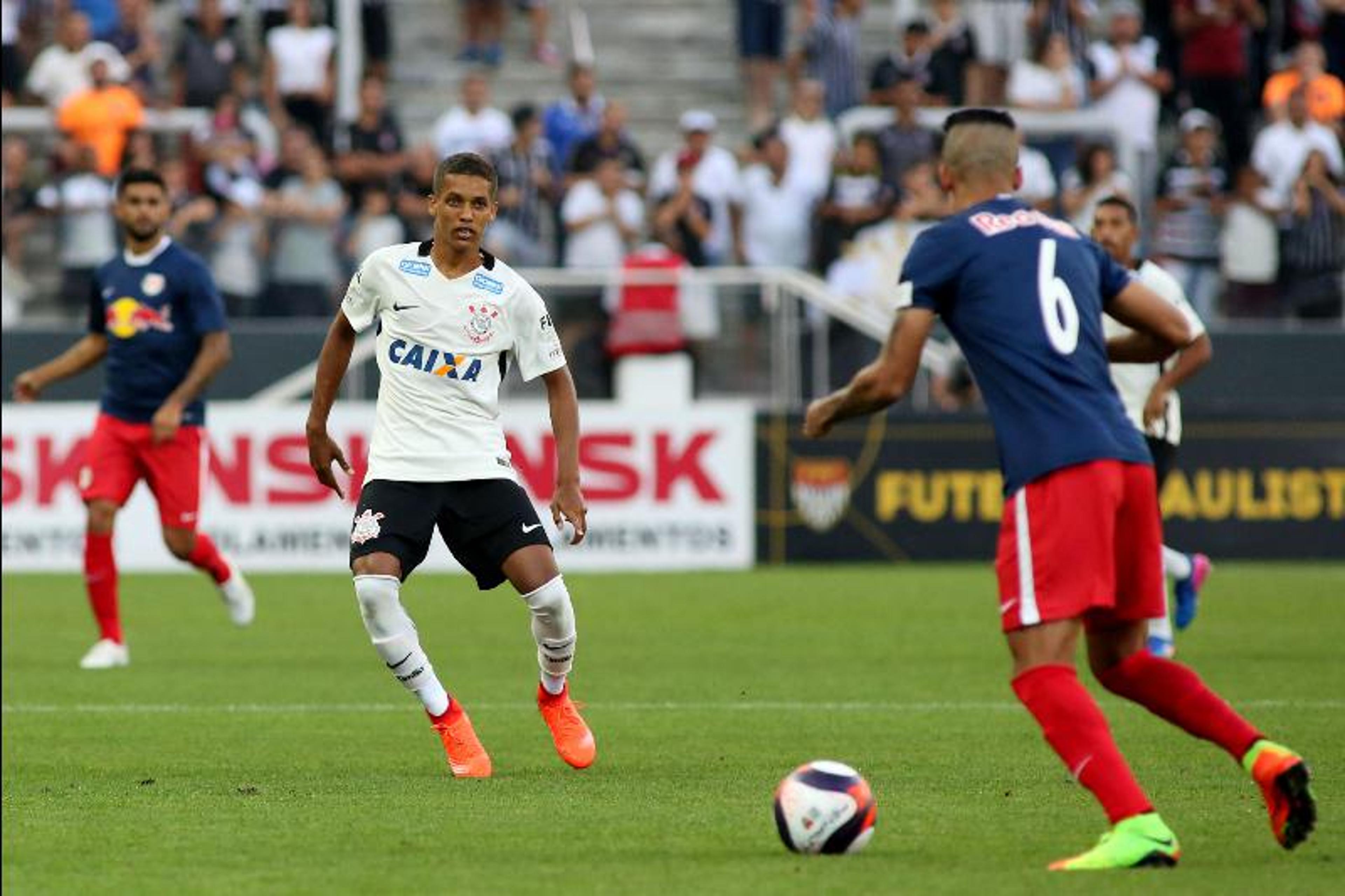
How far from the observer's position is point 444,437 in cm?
924

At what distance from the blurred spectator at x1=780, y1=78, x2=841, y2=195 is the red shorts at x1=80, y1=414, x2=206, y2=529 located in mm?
9790

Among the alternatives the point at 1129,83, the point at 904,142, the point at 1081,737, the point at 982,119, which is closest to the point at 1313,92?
the point at 1129,83

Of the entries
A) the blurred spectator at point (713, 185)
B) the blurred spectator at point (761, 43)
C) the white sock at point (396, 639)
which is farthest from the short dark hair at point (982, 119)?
Answer: the blurred spectator at point (761, 43)

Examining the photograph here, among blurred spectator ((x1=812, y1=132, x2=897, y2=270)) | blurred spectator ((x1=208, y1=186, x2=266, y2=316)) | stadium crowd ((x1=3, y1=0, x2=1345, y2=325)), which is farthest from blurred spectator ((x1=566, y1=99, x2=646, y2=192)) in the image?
blurred spectator ((x1=208, y1=186, x2=266, y2=316))

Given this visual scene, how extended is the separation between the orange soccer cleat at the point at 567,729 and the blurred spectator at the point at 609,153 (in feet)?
43.0

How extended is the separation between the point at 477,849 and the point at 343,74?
1807 cm

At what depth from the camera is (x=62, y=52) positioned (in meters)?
23.4

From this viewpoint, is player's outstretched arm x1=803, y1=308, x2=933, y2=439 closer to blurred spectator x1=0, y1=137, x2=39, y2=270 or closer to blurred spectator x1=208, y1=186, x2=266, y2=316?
blurred spectator x1=208, y1=186, x2=266, y2=316

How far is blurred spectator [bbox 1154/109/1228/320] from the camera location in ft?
74.8

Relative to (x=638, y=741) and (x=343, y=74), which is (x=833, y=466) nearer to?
(x=343, y=74)

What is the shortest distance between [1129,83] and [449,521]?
16177 mm

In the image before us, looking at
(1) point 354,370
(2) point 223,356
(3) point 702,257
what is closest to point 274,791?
(2) point 223,356

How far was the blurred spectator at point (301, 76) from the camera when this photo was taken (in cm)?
2358

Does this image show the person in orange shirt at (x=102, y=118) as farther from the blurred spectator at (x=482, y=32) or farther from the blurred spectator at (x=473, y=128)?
the blurred spectator at (x=482, y=32)
